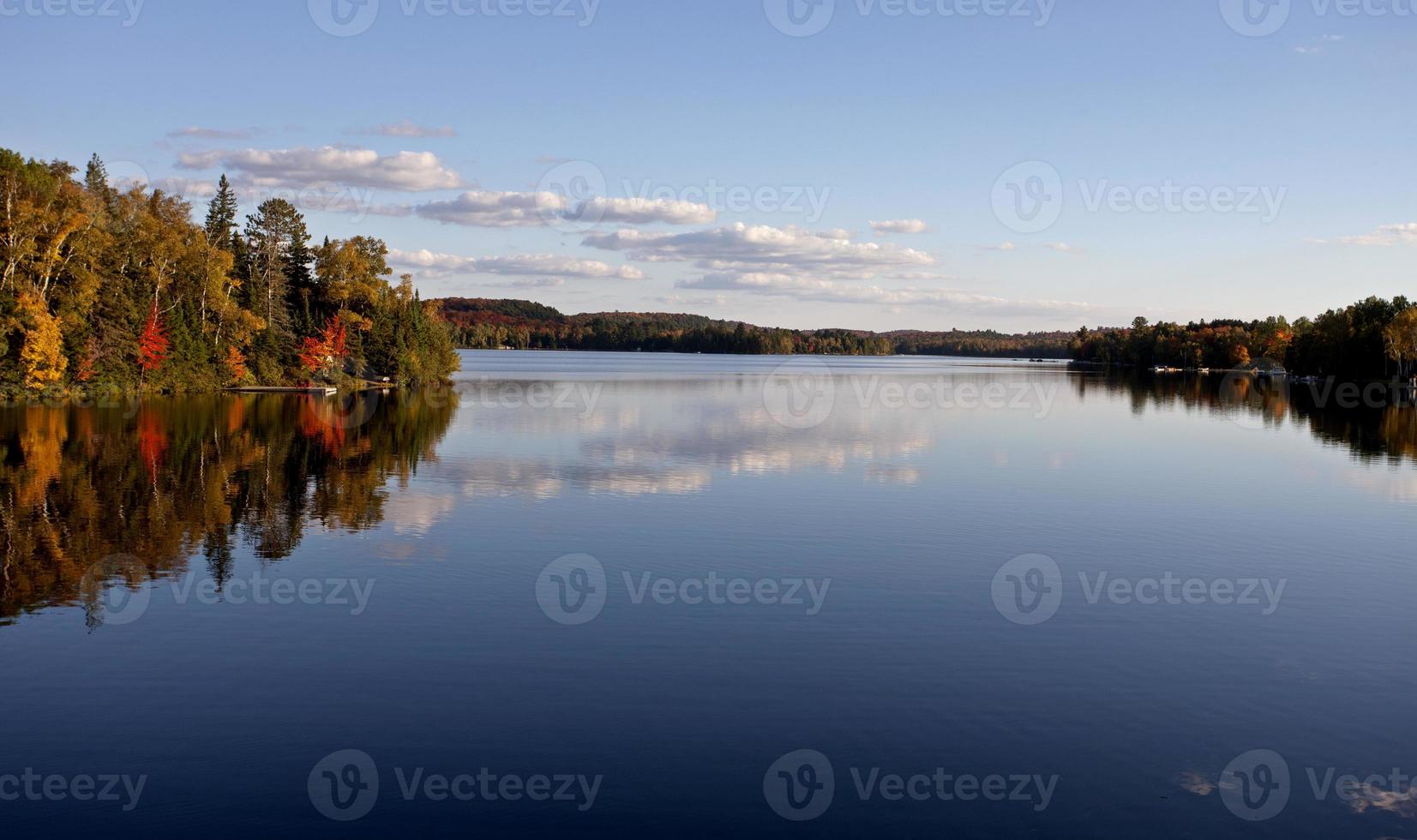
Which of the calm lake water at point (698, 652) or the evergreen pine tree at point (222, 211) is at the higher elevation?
the evergreen pine tree at point (222, 211)

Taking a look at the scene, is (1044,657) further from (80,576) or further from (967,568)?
(80,576)

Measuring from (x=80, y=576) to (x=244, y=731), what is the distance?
9339 millimetres

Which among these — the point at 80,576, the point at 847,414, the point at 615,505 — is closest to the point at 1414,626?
the point at 615,505

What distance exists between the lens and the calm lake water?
416 inches

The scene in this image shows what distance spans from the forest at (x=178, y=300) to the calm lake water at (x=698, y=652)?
31032 mm

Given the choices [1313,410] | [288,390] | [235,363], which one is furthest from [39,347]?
[1313,410]

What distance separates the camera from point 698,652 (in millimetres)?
15031

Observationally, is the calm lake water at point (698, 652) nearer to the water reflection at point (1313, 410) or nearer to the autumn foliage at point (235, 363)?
the water reflection at point (1313, 410)

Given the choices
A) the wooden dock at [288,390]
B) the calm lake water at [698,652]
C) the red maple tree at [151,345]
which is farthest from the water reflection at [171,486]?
the wooden dock at [288,390]

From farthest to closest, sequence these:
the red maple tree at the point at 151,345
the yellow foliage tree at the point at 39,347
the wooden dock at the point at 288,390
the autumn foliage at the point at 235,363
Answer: the autumn foliage at the point at 235,363, the wooden dock at the point at 288,390, the red maple tree at the point at 151,345, the yellow foliage tree at the point at 39,347

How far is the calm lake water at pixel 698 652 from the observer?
10562 mm

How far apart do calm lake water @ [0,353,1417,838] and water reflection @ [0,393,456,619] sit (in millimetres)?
196

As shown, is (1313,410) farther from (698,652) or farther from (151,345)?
(151,345)

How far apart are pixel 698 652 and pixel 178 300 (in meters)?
69.5
